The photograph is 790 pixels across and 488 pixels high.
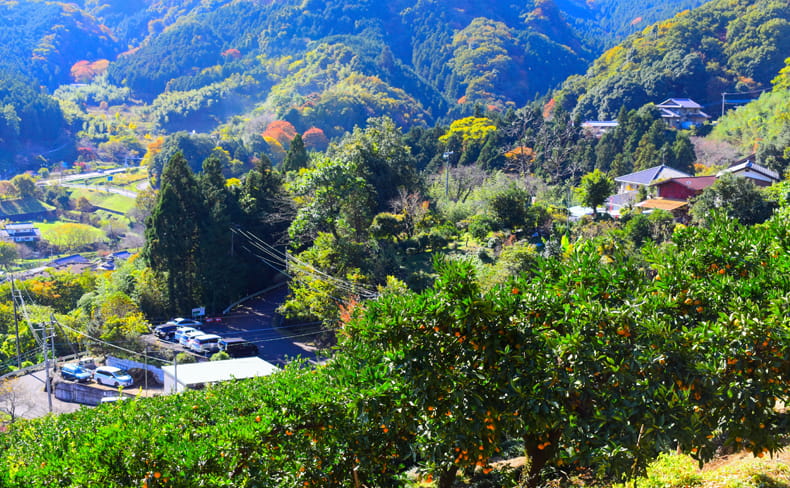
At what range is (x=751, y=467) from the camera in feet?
Result: 19.4

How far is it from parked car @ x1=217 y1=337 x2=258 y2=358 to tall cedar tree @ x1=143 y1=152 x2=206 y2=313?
4.52 m

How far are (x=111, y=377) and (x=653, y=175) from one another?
Result: 1032 inches

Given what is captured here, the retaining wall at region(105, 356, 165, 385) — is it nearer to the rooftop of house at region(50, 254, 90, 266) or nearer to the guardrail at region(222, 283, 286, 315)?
the guardrail at region(222, 283, 286, 315)

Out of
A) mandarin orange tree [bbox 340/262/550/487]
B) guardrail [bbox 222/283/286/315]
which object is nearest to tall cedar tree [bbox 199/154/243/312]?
guardrail [bbox 222/283/286/315]

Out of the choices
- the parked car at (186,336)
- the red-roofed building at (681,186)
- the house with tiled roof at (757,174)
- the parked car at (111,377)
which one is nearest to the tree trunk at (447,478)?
the parked car at (111,377)

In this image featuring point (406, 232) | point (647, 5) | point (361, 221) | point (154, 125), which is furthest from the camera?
point (647, 5)

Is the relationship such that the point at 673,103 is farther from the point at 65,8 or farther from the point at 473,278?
the point at 65,8

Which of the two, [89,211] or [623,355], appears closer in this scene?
[623,355]

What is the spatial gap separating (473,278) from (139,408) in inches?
211

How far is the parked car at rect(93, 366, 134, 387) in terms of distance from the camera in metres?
19.8

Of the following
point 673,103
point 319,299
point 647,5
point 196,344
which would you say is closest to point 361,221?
point 319,299

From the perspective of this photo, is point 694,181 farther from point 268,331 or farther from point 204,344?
Result: point 204,344

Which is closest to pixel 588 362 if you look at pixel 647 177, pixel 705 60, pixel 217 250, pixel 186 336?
pixel 186 336

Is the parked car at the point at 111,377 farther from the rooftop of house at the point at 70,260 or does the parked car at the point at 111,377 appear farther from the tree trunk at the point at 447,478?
the rooftop of house at the point at 70,260
